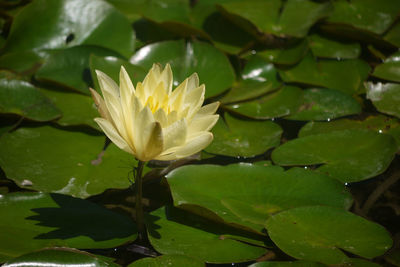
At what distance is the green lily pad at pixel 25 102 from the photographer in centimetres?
222

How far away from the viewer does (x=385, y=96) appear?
104 inches

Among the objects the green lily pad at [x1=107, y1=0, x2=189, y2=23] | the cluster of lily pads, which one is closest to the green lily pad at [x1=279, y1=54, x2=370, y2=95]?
the cluster of lily pads

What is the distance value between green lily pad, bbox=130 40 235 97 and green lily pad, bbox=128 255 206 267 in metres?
1.23

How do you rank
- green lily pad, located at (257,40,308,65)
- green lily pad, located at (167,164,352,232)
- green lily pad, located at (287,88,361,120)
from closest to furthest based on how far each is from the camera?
green lily pad, located at (167,164,352,232)
green lily pad, located at (287,88,361,120)
green lily pad, located at (257,40,308,65)

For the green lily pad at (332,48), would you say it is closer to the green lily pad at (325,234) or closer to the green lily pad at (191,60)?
the green lily pad at (191,60)

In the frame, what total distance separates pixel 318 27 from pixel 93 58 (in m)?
1.68

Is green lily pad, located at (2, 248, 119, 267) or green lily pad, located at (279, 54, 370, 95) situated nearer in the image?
green lily pad, located at (2, 248, 119, 267)

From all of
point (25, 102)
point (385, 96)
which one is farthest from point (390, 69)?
point (25, 102)

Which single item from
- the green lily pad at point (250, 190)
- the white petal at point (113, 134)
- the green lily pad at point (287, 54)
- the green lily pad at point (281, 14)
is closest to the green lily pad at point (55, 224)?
the green lily pad at point (250, 190)

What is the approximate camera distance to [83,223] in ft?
5.59

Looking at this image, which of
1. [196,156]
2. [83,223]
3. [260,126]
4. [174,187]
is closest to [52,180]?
[83,223]

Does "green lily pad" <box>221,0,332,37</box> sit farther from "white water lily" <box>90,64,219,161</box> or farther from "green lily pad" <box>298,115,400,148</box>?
"white water lily" <box>90,64,219,161</box>

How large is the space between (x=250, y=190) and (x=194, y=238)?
36 cm

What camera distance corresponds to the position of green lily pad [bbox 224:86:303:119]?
2475mm
